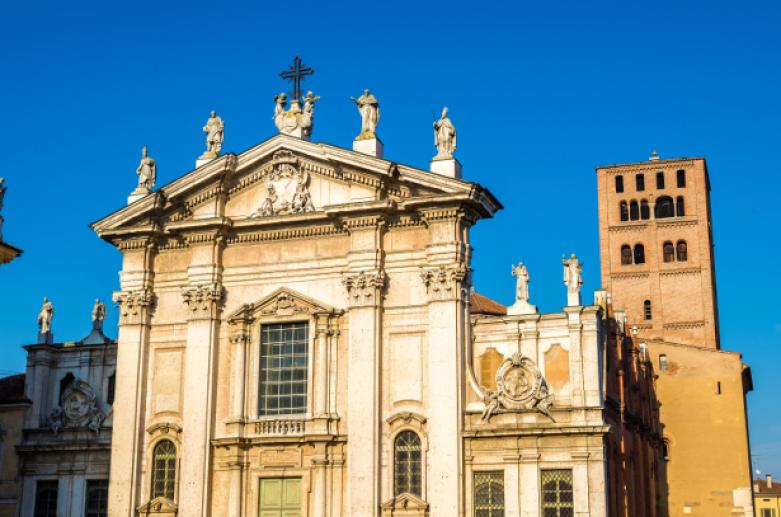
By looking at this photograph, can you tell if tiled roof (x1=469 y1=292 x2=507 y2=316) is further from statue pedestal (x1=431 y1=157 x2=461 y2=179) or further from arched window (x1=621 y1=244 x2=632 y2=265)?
arched window (x1=621 y1=244 x2=632 y2=265)

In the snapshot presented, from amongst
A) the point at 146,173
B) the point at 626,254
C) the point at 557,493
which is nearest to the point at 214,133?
the point at 146,173

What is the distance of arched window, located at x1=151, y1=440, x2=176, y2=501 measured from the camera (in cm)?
2677

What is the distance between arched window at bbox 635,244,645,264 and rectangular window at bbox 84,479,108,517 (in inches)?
1309

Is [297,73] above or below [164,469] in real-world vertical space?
above

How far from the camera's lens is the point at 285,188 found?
27.4m

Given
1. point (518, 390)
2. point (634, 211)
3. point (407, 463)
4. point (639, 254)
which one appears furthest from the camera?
point (634, 211)

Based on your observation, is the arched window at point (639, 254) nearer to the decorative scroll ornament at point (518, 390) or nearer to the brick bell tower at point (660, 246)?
the brick bell tower at point (660, 246)

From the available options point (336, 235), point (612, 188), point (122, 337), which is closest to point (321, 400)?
point (336, 235)

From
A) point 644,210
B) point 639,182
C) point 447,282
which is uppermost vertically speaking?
point 639,182

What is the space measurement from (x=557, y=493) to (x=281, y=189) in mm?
10055

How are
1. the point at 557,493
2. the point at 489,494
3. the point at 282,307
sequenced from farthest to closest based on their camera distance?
the point at 282,307 < the point at 489,494 < the point at 557,493

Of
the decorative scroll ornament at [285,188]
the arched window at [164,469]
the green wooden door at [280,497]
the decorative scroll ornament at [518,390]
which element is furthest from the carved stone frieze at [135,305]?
the decorative scroll ornament at [518,390]

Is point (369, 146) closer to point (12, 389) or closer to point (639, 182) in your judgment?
point (12, 389)

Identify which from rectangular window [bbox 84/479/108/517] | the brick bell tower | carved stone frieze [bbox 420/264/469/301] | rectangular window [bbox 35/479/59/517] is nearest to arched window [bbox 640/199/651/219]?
the brick bell tower
